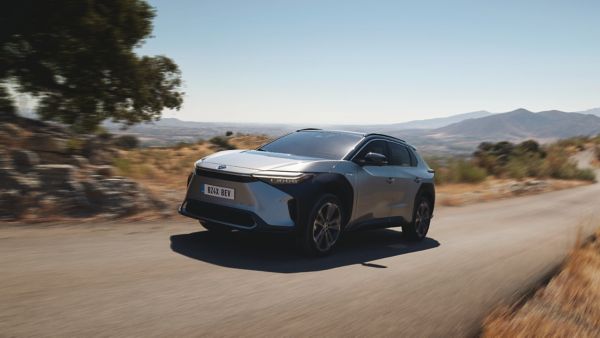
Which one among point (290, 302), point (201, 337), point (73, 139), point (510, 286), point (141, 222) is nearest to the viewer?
point (201, 337)

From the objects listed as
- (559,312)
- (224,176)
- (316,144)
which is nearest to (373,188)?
(316,144)

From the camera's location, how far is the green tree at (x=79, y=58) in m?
13.6

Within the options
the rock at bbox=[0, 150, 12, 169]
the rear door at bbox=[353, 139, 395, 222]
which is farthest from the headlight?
the rock at bbox=[0, 150, 12, 169]

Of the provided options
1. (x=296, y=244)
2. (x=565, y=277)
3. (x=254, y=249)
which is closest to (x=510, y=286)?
(x=565, y=277)

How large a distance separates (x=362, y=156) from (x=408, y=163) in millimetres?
1587

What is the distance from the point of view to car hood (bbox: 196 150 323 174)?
265 inches

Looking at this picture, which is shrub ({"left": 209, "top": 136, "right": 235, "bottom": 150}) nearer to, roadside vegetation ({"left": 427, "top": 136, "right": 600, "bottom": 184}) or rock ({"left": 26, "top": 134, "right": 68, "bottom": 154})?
roadside vegetation ({"left": 427, "top": 136, "right": 600, "bottom": 184})

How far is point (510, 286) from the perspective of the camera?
6.49m

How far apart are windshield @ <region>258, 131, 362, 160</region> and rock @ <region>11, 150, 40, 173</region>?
3.75m

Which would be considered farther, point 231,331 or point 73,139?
point 73,139

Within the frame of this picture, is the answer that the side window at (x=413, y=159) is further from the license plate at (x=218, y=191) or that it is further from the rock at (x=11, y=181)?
the rock at (x=11, y=181)

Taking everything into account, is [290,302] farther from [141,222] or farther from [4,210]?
[4,210]

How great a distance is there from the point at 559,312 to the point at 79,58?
1289 centimetres

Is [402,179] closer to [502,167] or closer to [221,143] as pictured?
[221,143]
